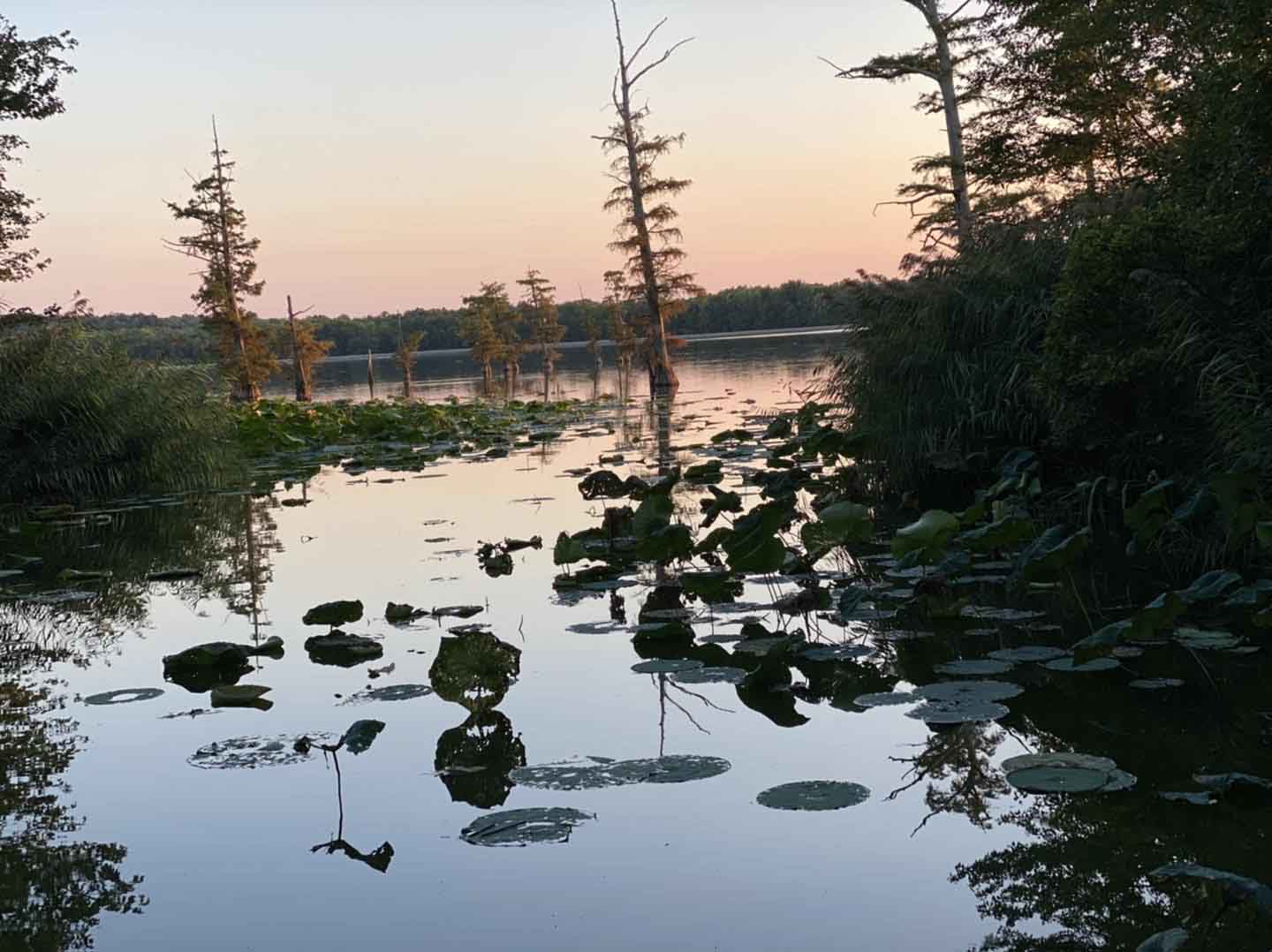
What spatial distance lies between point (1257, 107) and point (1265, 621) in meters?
2.44

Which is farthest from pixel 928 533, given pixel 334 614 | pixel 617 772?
pixel 334 614

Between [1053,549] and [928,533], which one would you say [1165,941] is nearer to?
[1053,549]

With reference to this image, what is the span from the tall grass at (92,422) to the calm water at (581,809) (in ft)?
18.4

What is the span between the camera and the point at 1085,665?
3600mm

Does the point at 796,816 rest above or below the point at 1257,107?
below

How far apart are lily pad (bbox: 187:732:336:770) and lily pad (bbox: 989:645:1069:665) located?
6.81 feet

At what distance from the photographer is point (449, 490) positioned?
10.0 m

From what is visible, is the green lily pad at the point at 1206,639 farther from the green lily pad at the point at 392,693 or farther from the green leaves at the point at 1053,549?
the green lily pad at the point at 392,693

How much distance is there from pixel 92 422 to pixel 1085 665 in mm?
8901

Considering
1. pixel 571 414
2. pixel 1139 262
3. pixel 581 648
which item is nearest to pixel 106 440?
pixel 581 648

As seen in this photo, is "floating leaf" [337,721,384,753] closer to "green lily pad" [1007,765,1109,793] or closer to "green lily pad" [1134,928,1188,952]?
"green lily pad" [1007,765,1109,793]

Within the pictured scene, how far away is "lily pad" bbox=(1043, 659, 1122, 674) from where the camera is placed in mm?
3571

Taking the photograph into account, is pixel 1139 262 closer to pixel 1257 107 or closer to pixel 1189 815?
pixel 1257 107

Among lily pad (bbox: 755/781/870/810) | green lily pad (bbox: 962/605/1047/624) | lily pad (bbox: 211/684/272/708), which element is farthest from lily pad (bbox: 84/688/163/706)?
green lily pad (bbox: 962/605/1047/624)
